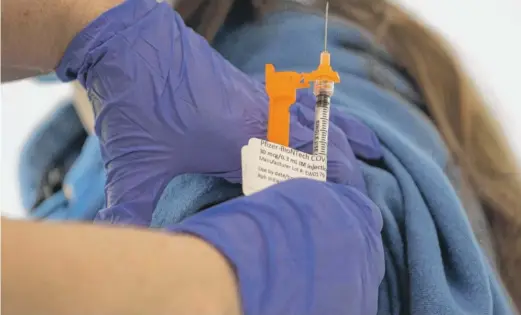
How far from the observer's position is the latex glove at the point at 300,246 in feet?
1.03

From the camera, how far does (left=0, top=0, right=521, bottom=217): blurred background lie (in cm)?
78

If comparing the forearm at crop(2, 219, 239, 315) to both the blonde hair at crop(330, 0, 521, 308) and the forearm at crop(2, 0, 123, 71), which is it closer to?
the forearm at crop(2, 0, 123, 71)

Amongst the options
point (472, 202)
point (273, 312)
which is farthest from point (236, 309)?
point (472, 202)

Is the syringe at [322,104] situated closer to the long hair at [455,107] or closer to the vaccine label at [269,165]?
the vaccine label at [269,165]

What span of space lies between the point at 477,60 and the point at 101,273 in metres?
0.78

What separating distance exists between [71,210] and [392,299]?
1.13 ft

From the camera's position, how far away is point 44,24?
45 cm

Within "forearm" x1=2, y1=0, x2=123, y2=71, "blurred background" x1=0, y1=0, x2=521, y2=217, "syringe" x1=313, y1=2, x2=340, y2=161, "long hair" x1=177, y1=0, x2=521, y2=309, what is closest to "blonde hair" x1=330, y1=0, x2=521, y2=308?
"long hair" x1=177, y1=0, x2=521, y2=309

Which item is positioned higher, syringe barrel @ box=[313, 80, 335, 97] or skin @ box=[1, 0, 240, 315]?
syringe barrel @ box=[313, 80, 335, 97]

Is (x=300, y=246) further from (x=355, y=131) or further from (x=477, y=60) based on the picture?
(x=477, y=60)

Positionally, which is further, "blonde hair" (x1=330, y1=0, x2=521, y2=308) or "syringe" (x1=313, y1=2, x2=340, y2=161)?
"blonde hair" (x1=330, y1=0, x2=521, y2=308)

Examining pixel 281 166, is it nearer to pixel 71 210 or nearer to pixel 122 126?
pixel 122 126

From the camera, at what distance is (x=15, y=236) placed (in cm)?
22

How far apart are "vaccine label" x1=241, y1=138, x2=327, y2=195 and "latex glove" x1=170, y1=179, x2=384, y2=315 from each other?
35 mm
